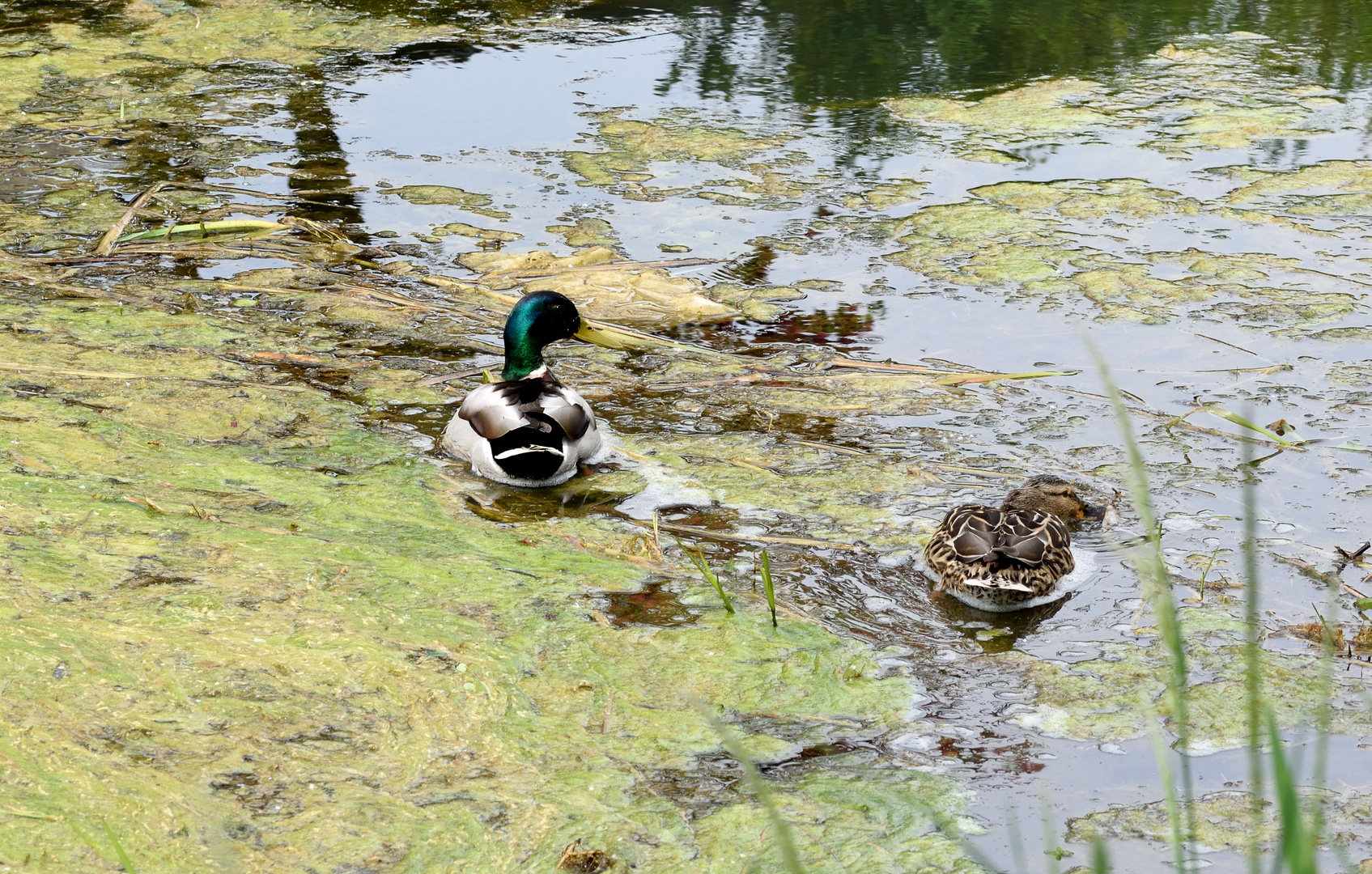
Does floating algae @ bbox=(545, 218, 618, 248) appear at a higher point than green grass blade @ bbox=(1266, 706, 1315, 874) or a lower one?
lower

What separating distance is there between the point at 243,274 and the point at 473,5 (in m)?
5.57

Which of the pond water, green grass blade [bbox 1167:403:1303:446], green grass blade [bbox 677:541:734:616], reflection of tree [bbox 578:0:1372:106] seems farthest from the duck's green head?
reflection of tree [bbox 578:0:1372:106]

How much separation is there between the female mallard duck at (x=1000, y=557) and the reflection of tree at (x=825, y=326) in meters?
1.72

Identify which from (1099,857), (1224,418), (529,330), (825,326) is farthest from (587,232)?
(1099,857)

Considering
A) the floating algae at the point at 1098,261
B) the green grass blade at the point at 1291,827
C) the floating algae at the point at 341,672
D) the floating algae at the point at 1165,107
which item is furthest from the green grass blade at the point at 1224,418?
the floating algae at the point at 1165,107

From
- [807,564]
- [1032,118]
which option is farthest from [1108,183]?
[807,564]

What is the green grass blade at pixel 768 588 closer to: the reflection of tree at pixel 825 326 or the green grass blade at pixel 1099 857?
the green grass blade at pixel 1099 857

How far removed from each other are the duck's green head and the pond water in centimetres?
32

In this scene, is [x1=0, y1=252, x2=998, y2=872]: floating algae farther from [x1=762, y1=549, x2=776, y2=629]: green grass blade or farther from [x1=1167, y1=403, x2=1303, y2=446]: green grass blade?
[x1=1167, y1=403, x2=1303, y2=446]: green grass blade

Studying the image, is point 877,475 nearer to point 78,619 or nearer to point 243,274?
point 78,619

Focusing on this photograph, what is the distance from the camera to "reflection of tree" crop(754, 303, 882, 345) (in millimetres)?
5320

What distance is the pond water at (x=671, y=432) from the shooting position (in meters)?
2.51

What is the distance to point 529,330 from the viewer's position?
462cm

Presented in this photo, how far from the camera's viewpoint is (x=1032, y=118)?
801 centimetres
